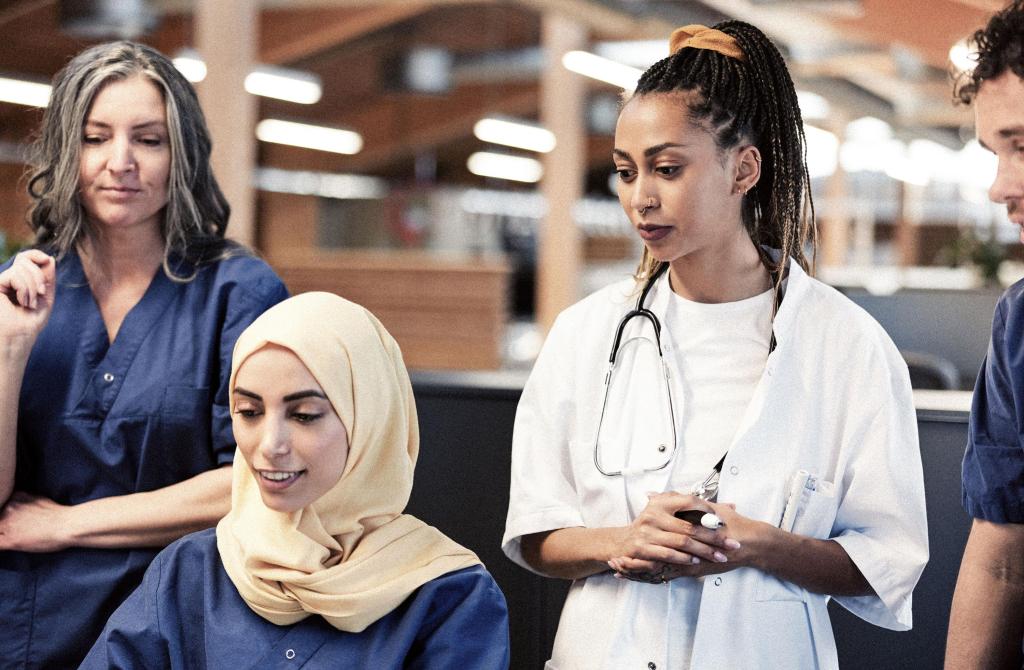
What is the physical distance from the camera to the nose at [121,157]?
1843 millimetres

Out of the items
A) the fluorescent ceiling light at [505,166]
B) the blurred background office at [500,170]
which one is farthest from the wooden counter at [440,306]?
the fluorescent ceiling light at [505,166]

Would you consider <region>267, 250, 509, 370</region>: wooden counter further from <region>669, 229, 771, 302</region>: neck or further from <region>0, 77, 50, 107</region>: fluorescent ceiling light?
<region>669, 229, 771, 302</region>: neck

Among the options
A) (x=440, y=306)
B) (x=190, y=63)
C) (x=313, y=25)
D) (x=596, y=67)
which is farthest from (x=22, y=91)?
(x=596, y=67)

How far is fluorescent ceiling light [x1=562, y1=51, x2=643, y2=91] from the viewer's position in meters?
8.72

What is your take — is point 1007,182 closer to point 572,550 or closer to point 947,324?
point 572,550

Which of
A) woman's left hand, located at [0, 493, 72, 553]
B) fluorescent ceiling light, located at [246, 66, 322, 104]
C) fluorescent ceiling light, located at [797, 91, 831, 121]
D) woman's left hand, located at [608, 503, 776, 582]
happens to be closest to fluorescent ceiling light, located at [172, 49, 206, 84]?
fluorescent ceiling light, located at [246, 66, 322, 104]

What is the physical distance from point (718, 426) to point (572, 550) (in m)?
0.27

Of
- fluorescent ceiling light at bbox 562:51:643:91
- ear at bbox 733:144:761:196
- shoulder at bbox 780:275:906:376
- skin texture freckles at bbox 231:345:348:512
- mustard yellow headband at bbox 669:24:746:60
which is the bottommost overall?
skin texture freckles at bbox 231:345:348:512

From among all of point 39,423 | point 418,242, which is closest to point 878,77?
point 418,242

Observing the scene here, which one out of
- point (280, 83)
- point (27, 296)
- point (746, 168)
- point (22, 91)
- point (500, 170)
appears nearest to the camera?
point (746, 168)

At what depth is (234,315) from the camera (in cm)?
190

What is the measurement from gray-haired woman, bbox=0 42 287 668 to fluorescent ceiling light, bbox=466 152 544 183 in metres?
16.0

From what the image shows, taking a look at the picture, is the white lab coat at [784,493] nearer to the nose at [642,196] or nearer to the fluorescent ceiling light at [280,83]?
the nose at [642,196]

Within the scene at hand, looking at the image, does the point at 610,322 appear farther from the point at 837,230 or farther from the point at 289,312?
the point at 837,230
